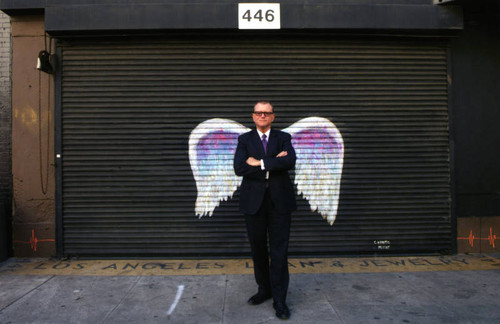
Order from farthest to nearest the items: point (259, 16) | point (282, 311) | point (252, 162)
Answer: point (259, 16)
point (252, 162)
point (282, 311)

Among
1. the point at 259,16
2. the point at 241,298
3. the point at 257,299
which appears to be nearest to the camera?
the point at 257,299

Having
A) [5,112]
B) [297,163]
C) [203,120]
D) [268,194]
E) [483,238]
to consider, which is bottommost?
[483,238]

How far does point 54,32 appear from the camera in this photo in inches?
212

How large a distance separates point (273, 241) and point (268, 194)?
517 mm

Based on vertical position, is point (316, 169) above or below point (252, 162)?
below

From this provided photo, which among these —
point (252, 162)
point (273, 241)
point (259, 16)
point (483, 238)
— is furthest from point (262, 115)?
point (483, 238)

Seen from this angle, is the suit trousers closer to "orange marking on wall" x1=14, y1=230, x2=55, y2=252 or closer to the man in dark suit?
the man in dark suit

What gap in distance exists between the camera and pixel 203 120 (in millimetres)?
5621

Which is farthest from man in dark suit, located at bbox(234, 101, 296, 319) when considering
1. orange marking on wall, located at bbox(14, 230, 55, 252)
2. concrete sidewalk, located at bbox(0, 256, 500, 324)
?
orange marking on wall, located at bbox(14, 230, 55, 252)

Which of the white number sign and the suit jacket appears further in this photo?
the white number sign

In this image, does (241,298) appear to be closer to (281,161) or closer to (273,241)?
(273,241)

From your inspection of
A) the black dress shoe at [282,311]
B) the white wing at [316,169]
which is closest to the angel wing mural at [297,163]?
the white wing at [316,169]

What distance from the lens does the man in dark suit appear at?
11.9 feet

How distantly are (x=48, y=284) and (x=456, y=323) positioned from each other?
15.8ft
